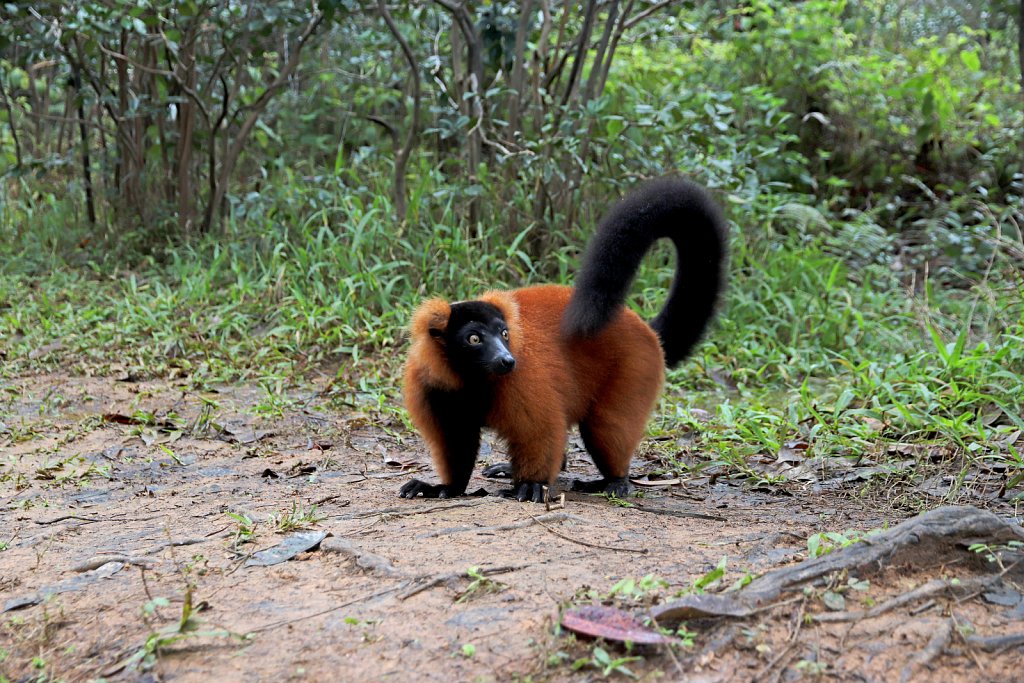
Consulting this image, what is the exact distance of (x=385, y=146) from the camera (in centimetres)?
930

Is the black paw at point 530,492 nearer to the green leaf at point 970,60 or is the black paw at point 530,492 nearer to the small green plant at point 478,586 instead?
the small green plant at point 478,586

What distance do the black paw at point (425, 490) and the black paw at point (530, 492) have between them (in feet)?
0.71

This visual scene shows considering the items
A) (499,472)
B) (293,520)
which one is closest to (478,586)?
(293,520)

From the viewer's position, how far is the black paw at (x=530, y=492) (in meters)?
3.82

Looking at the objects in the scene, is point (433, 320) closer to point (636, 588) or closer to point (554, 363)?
point (554, 363)

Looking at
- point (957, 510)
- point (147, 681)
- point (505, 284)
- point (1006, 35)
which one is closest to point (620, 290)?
point (957, 510)

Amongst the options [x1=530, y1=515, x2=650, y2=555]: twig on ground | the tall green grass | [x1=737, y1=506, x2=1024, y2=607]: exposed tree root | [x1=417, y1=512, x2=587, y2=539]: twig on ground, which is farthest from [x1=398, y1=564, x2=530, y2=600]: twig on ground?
the tall green grass

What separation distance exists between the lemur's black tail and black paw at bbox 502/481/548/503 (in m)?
0.64

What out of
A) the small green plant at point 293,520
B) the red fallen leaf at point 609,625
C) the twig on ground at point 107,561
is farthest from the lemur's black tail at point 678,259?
the twig on ground at point 107,561

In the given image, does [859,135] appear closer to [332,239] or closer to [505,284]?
[505,284]

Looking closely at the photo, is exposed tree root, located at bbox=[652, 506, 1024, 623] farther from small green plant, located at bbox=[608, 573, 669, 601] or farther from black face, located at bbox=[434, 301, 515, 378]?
black face, located at bbox=[434, 301, 515, 378]

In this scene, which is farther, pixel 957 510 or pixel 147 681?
pixel 957 510

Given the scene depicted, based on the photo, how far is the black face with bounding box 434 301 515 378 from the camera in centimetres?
373

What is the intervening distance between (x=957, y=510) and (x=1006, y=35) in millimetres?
12144
